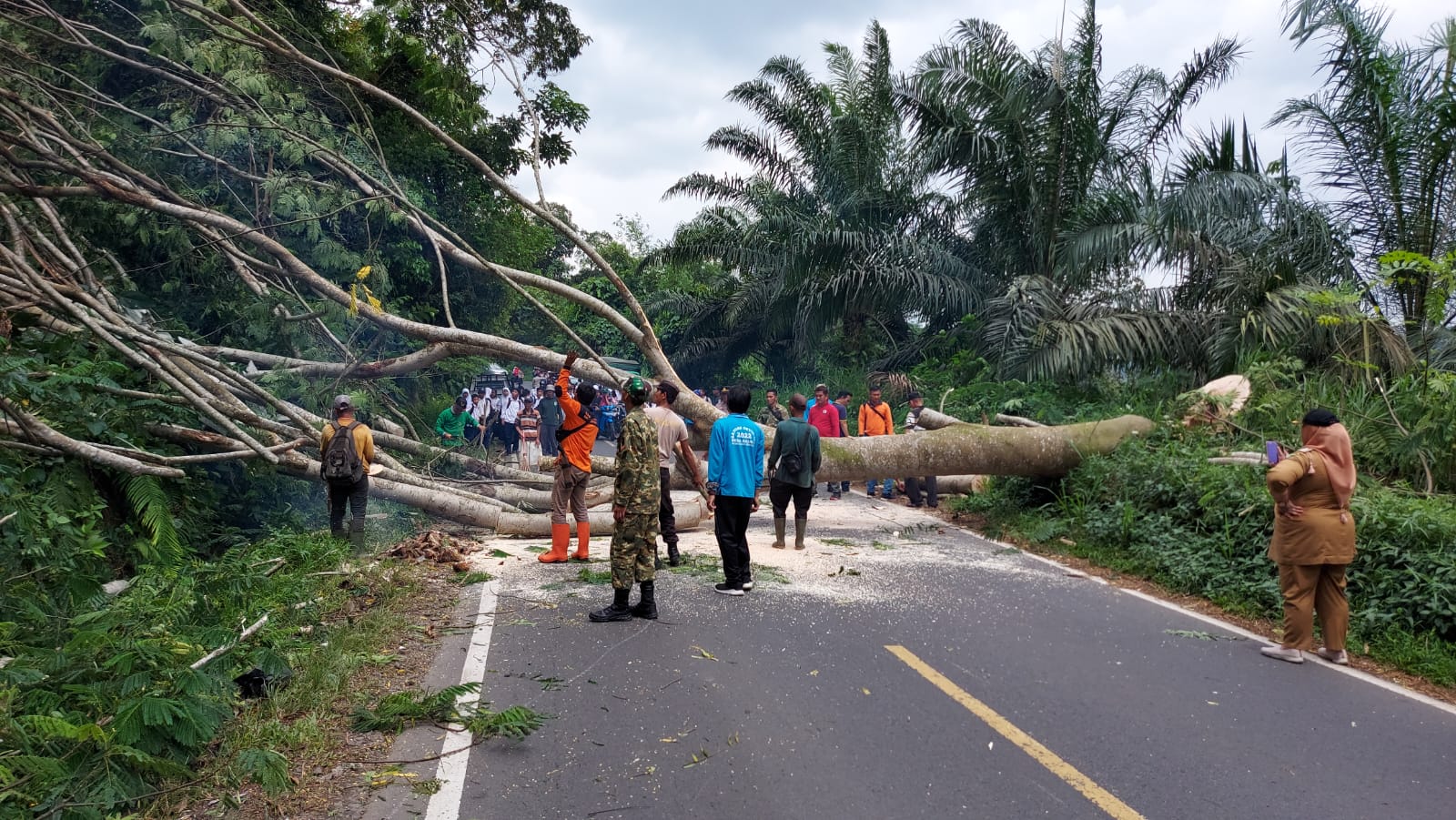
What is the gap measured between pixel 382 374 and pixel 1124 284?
11.4 meters

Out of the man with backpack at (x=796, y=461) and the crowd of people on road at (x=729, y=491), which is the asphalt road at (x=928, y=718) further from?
the man with backpack at (x=796, y=461)

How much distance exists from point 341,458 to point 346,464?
0.07m

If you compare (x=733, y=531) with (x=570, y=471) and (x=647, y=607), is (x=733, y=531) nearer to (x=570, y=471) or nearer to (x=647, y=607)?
(x=647, y=607)

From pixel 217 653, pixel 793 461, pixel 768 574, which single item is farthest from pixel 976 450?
pixel 217 653

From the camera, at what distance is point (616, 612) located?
6699 mm

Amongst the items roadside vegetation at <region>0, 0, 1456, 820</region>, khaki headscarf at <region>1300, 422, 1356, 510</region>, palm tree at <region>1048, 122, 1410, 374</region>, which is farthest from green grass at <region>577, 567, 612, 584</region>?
palm tree at <region>1048, 122, 1410, 374</region>

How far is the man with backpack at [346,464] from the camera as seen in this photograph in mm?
8617

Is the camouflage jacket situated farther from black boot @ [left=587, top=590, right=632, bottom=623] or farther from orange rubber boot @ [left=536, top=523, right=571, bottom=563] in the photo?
orange rubber boot @ [left=536, top=523, right=571, bottom=563]

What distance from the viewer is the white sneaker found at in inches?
235

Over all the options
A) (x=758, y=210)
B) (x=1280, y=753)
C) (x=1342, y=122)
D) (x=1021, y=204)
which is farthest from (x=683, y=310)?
(x=1280, y=753)

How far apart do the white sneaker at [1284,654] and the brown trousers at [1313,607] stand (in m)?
0.04

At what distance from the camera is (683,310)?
26047 mm

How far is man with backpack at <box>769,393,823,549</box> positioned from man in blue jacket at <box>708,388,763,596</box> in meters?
1.74

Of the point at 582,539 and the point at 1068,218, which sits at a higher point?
the point at 1068,218
